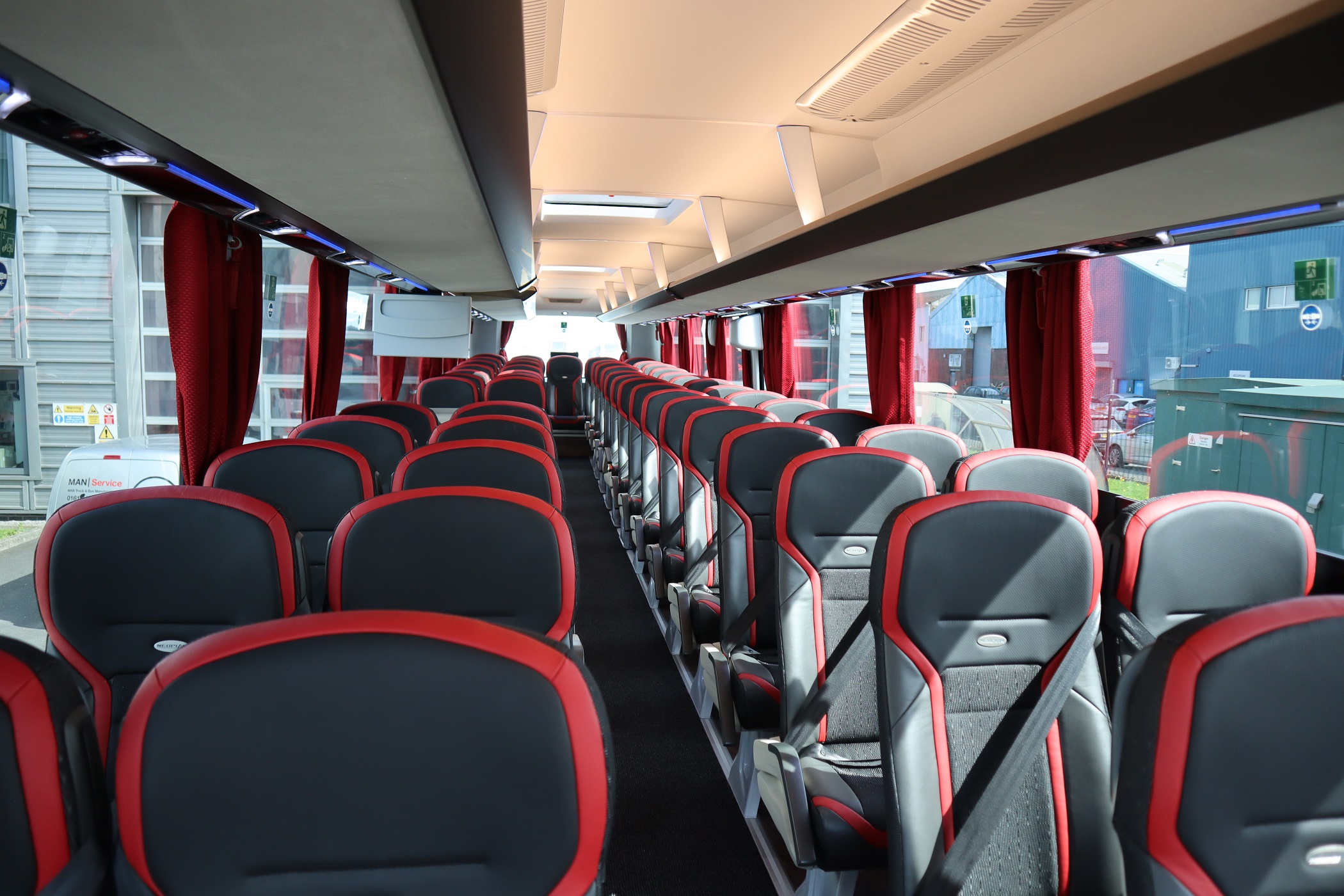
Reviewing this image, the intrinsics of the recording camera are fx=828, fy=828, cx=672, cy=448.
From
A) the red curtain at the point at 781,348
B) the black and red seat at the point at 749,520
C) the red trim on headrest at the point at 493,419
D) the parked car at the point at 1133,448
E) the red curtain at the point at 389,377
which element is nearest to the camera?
the black and red seat at the point at 749,520

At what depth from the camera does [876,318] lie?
7.92 metres

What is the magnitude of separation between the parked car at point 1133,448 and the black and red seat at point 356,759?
4573mm

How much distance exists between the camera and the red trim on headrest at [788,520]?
296cm

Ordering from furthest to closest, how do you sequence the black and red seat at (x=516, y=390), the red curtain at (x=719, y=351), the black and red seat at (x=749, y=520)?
the red curtain at (x=719, y=351), the black and red seat at (x=516, y=390), the black and red seat at (x=749, y=520)

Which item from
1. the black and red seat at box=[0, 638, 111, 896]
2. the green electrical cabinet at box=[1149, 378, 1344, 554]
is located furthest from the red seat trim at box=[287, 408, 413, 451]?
the green electrical cabinet at box=[1149, 378, 1344, 554]

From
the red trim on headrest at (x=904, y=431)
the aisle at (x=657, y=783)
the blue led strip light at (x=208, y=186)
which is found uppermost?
the blue led strip light at (x=208, y=186)

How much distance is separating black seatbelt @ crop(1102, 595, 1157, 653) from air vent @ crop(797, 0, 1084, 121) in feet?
7.74

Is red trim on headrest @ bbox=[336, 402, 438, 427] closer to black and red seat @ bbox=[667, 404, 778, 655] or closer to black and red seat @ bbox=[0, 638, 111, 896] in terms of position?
black and red seat @ bbox=[667, 404, 778, 655]

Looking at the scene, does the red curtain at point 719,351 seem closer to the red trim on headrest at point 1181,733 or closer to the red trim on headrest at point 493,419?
the red trim on headrest at point 493,419

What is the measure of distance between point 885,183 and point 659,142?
5.64 ft

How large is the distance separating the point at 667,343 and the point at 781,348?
11499 mm

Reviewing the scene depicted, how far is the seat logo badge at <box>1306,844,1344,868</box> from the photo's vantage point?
4.19 feet

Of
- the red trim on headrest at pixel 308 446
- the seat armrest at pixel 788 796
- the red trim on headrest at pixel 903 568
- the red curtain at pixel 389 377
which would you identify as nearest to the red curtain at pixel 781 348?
the red curtain at pixel 389 377

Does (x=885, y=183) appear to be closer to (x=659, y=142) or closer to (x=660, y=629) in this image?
(x=659, y=142)
